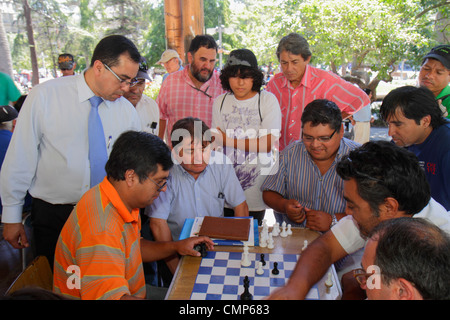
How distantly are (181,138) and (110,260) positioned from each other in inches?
43.9

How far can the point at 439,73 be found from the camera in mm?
2994

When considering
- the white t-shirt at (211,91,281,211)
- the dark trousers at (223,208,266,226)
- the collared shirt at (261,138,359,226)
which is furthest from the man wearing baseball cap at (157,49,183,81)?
the collared shirt at (261,138,359,226)

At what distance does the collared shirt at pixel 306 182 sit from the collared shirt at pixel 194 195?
1.15 ft

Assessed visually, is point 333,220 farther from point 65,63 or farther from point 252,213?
point 65,63

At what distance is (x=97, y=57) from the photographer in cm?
225

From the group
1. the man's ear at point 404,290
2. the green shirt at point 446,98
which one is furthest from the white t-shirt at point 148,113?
the man's ear at point 404,290

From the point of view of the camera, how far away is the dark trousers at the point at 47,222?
2.29m

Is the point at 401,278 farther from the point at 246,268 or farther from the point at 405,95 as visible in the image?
the point at 405,95

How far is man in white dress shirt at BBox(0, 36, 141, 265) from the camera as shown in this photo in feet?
7.11

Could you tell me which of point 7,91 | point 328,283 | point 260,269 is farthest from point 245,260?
point 7,91

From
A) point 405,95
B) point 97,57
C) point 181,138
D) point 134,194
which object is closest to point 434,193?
point 405,95

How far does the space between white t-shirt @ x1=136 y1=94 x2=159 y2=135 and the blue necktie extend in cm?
120

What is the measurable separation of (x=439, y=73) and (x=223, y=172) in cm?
210

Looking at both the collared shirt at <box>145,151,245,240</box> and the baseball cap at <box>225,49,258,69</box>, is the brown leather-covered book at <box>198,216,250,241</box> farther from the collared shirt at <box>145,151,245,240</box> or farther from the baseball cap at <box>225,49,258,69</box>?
the baseball cap at <box>225,49,258,69</box>
